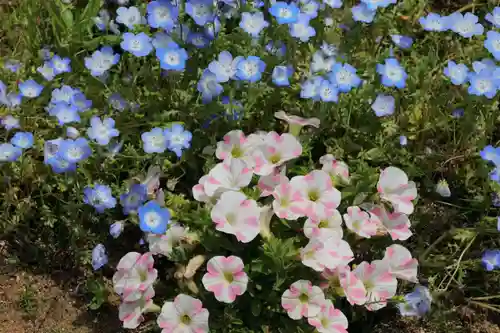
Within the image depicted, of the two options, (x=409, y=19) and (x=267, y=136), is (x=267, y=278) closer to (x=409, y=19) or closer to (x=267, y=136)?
(x=267, y=136)

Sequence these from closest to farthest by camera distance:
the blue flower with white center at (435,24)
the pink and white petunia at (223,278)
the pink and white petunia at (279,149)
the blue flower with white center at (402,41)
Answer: the pink and white petunia at (223,278)
the pink and white petunia at (279,149)
the blue flower with white center at (435,24)
the blue flower with white center at (402,41)

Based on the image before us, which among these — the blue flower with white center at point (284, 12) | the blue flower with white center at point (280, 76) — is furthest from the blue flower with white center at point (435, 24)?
the blue flower with white center at point (280, 76)

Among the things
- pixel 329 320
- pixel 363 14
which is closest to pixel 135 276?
pixel 329 320

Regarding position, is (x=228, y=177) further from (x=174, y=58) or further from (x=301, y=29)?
(x=301, y=29)

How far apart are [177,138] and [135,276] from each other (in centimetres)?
56

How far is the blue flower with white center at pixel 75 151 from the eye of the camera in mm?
2584

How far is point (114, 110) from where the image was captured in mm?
2883

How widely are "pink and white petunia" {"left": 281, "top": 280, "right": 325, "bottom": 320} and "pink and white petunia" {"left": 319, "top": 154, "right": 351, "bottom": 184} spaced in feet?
1.49

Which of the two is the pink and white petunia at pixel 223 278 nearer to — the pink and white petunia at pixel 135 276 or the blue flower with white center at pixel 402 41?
the pink and white petunia at pixel 135 276

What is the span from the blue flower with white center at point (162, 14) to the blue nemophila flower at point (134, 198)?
68 cm

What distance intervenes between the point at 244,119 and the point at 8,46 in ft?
4.49

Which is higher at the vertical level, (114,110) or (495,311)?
(114,110)

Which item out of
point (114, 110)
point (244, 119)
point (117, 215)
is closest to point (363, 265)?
point (244, 119)

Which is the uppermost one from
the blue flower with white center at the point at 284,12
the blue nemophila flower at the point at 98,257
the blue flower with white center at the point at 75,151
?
the blue flower with white center at the point at 284,12
